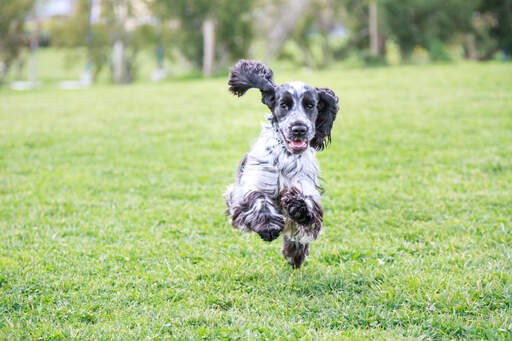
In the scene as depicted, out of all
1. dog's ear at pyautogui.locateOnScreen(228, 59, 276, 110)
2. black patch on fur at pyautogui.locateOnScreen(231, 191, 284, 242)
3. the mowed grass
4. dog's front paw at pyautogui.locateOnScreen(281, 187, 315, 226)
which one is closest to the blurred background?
the mowed grass

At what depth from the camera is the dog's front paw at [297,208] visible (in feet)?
13.7

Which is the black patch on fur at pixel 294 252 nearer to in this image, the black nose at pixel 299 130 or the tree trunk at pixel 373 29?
the black nose at pixel 299 130

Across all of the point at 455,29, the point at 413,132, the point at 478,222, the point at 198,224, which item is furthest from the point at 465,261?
the point at 455,29

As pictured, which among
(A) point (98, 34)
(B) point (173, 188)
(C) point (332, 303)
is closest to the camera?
(C) point (332, 303)

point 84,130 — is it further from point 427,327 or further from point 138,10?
point 138,10

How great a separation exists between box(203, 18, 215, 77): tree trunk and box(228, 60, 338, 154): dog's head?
1923cm

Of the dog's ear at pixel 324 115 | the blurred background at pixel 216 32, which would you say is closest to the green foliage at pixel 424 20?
the blurred background at pixel 216 32

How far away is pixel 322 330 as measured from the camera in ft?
12.9

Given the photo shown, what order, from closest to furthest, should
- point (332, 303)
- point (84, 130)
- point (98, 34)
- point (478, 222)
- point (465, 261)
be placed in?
point (332, 303) < point (465, 261) < point (478, 222) < point (84, 130) < point (98, 34)

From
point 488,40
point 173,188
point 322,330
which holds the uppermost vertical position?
point 488,40

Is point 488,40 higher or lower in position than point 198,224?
higher

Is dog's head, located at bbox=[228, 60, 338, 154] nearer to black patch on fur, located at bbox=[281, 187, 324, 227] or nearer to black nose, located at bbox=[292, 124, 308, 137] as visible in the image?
black nose, located at bbox=[292, 124, 308, 137]

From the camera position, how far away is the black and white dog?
165 inches

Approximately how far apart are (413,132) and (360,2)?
55.3 ft
